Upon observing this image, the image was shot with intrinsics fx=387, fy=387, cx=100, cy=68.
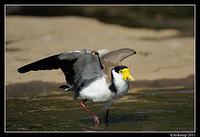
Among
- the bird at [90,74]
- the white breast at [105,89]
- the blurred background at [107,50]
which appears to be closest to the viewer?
the bird at [90,74]

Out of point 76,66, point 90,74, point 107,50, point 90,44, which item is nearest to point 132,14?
point 90,44

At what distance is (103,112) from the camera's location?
8.09 meters

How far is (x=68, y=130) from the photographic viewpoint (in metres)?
6.66

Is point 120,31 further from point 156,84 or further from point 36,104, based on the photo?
point 36,104

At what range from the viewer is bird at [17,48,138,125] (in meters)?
6.55

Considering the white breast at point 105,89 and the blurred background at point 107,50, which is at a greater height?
the white breast at point 105,89

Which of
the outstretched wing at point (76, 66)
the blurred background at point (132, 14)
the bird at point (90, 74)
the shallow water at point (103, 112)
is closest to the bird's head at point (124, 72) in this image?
the bird at point (90, 74)

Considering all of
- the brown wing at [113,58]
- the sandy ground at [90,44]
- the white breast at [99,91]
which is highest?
the brown wing at [113,58]

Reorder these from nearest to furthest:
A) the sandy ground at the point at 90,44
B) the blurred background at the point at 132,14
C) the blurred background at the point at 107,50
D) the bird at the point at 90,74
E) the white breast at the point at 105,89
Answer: the bird at the point at 90,74, the white breast at the point at 105,89, the blurred background at the point at 107,50, the sandy ground at the point at 90,44, the blurred background at the point at 132,14

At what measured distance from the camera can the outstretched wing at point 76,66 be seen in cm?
640

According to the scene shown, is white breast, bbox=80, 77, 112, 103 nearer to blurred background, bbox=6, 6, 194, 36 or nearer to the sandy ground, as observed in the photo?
the sandy ground

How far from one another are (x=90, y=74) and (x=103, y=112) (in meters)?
1.43

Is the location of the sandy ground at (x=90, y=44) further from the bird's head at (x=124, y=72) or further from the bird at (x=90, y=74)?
the bird's head at (x=124, y=72)

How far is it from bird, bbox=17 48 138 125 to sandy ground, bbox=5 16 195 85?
3318 millimetres
